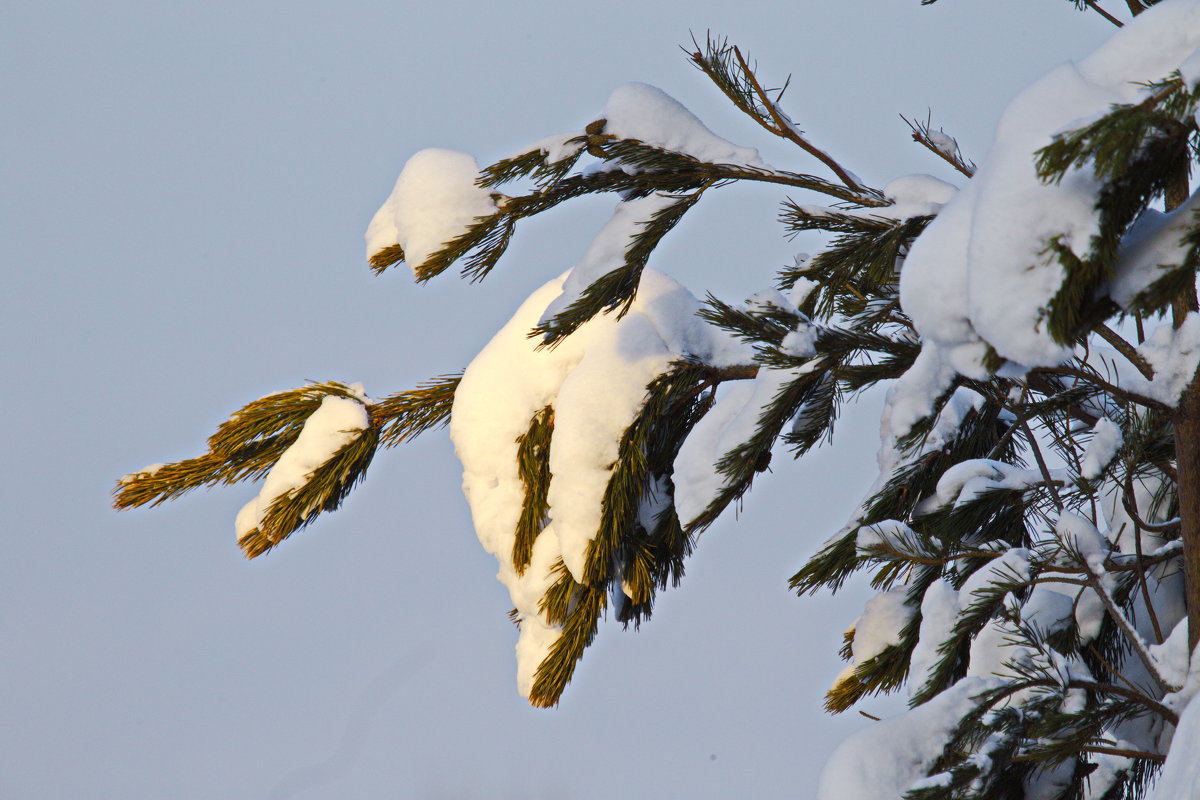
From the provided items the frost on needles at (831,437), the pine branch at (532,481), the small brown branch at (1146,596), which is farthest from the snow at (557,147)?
the small brown branch at (1146,596)

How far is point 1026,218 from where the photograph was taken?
3.51 ft

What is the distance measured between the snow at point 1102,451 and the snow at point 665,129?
0.79m

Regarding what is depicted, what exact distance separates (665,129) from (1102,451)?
100cm

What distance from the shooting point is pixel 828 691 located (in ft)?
7.73

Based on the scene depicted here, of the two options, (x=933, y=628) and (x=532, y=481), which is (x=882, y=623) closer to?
(x=933, y=628)

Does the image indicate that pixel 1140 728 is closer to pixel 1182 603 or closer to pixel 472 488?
pixel 1182 603

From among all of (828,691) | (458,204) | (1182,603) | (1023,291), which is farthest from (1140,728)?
(458,204)

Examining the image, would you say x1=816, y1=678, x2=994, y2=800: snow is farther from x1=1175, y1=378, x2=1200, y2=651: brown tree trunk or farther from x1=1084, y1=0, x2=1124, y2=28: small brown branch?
x1=1084, y1=0, x2=1124, y2=28: small brown branch

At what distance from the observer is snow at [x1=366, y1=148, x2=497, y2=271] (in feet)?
6.73

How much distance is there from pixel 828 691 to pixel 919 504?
1.66 ft

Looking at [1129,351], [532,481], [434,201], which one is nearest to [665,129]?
[434,201]

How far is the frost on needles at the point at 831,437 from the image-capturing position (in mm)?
1573

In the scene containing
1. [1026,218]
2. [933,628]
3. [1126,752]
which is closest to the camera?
[1026,218]

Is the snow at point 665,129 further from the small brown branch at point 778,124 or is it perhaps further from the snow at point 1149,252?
the snow at point 1149,252
